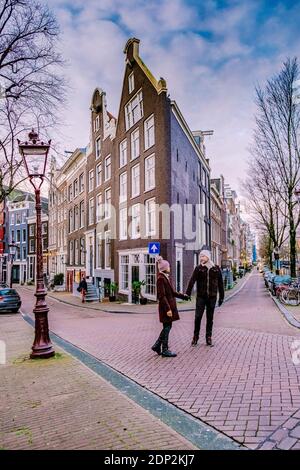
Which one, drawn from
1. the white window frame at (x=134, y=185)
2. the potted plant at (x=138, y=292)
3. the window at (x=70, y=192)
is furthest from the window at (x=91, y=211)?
the potted plant at (x=138, y=292)

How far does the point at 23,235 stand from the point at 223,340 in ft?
188

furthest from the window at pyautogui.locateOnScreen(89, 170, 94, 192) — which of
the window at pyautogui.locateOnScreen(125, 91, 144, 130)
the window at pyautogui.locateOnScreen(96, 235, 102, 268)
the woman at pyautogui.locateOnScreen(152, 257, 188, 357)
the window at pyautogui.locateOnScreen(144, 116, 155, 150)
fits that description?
the woman at pyautogui.locateOnScreen(152, 257, 188, 357)

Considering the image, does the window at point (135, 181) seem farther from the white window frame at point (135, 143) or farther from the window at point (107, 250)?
the window at point (107, 250)

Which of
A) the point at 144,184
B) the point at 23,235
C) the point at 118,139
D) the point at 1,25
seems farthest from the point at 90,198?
the point at 23,235

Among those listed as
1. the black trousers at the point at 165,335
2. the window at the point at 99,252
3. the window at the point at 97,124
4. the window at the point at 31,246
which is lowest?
the black trousers at the point at 165,335

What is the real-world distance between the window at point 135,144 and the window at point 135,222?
331 cm

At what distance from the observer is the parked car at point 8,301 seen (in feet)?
67.1

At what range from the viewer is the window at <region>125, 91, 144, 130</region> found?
74.8ft

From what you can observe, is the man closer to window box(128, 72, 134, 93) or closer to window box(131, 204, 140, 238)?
window box(131, 204, 140, 238)

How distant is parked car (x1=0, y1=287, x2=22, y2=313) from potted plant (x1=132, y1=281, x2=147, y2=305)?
6636mm

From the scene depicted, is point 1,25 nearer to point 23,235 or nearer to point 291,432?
point 291,432

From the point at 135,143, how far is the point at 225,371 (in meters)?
19.7

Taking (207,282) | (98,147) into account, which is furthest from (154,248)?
(98,147)

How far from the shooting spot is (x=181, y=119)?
74.7 feet
